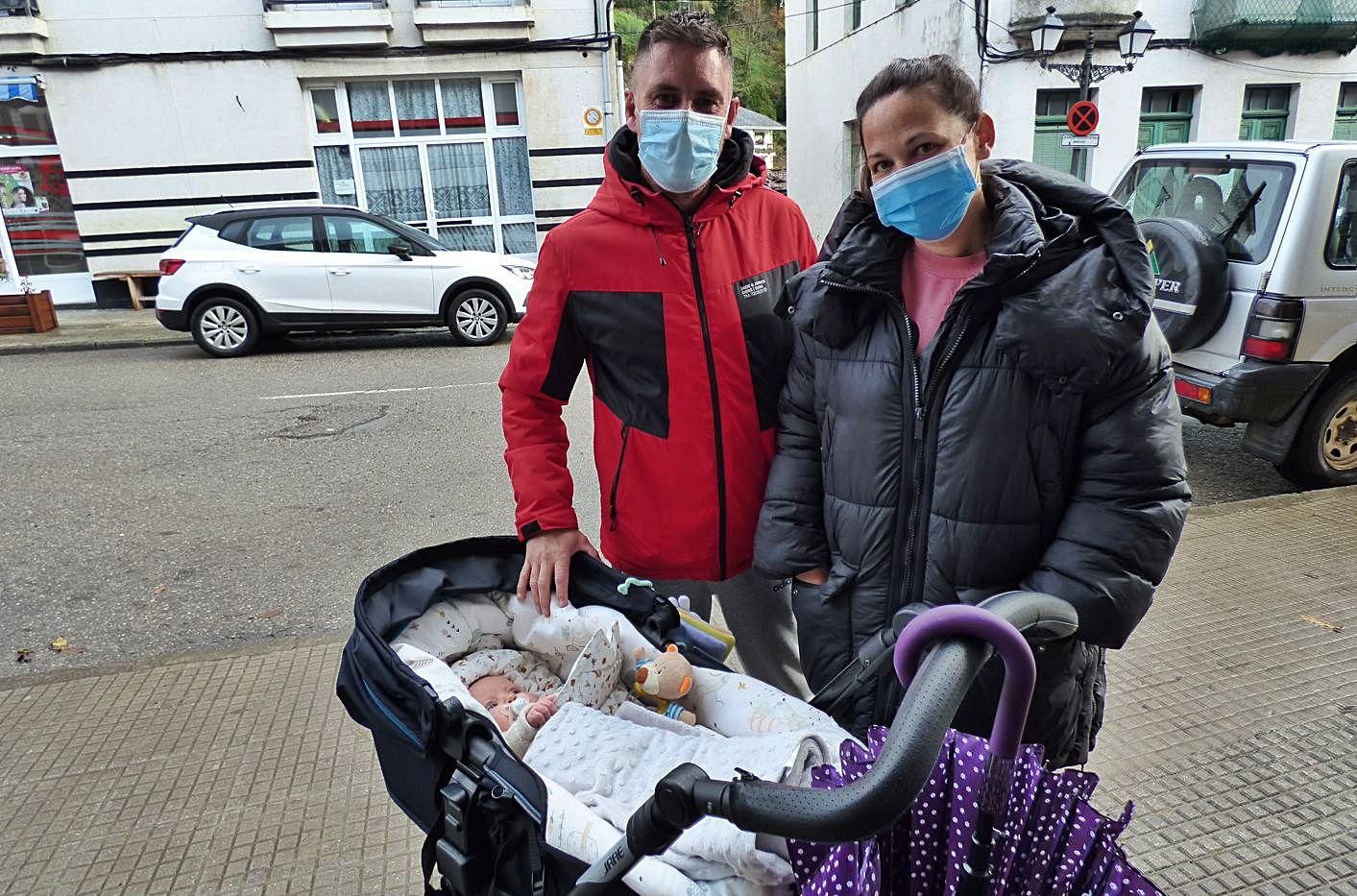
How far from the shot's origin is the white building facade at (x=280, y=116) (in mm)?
13883

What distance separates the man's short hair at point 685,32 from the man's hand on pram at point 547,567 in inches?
43.8

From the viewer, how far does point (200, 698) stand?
3.33 m

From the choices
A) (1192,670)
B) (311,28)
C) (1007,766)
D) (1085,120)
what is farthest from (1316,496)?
(311,28)

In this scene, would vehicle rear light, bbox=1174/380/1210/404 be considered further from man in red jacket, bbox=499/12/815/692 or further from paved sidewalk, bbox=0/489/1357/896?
man in red jacket, bbox=499/12/815/692

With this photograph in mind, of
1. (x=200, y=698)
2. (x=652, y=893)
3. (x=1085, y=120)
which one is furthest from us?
(x=1085, y=120)

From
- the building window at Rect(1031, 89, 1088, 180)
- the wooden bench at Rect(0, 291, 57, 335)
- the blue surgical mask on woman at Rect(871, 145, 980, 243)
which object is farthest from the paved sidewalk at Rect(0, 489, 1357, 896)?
the building window at Rect(1031, 89, 1088, 180)

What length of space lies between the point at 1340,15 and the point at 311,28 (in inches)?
637

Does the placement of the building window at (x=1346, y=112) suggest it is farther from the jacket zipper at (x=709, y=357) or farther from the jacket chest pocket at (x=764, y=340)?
the jacket zipper at (x=709, y=357)

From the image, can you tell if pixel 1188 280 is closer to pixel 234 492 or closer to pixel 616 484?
pixel 616 484

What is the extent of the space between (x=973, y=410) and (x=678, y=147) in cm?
90

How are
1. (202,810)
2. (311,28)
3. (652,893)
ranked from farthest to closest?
→ (311,28) < (202,810) < (652,893)

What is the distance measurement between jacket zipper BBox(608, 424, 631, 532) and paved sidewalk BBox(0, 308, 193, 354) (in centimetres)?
1151

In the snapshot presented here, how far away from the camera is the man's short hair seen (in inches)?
77.3

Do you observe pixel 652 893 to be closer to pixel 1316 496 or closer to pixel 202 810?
pixel 202 810
